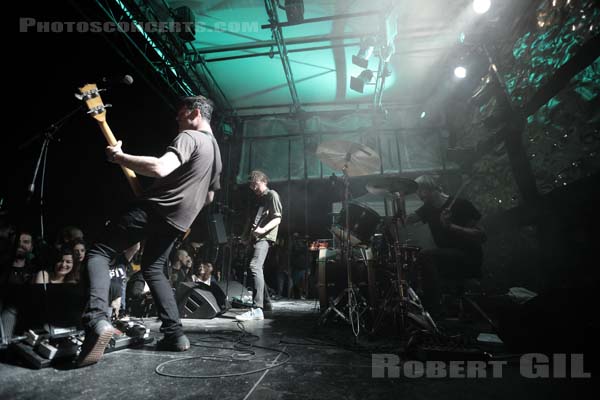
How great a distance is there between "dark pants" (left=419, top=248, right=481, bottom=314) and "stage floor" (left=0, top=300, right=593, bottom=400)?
162 centimetres

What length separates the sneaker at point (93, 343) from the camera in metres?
1.48

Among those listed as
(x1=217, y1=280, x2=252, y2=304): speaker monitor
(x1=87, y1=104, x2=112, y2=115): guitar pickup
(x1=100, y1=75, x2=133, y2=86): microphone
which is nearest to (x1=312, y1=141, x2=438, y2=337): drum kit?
(x1=217, y1=280, x2=252, y2=304): speaker monitor

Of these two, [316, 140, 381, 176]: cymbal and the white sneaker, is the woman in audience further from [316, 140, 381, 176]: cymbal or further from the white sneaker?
[316, 140, 381, 176]: cymbal

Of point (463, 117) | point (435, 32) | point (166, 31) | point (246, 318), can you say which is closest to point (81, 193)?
point (166, 31)

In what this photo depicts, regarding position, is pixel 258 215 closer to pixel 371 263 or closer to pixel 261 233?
pixel 261 233

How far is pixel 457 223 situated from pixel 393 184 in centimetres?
130

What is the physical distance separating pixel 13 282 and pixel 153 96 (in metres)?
4.52

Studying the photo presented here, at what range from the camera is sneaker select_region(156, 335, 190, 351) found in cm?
187

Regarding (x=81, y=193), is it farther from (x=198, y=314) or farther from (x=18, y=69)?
(x=198, y=314)

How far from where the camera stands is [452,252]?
10.5ft

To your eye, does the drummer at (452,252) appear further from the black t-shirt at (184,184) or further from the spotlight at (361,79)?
the spotlight at (361,79)

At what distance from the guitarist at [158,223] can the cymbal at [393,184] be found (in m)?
1.76

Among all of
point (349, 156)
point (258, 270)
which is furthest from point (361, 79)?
point (258, 270)

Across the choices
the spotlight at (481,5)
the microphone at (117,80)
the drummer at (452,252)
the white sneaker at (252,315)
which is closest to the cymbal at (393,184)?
the drummer at (452,252)
